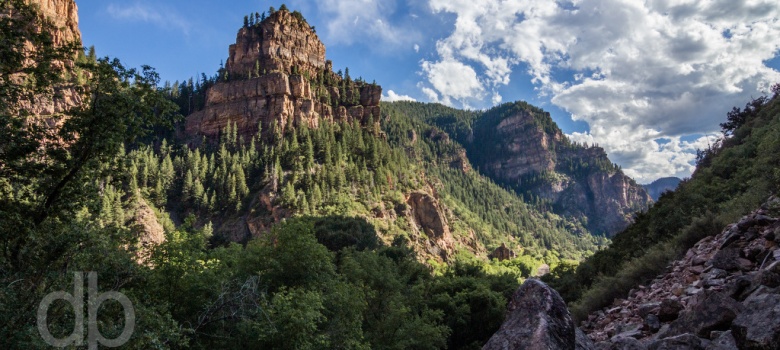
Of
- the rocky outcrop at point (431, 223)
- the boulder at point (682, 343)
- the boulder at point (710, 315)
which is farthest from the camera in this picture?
the rocky outcrop at point (431, 223)

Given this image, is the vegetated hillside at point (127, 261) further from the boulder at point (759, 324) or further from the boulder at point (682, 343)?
the boulder at point (759, 324)

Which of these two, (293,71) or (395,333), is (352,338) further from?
(293,71)

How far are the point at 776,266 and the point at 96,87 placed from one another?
541 inches

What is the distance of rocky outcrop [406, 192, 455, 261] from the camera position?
89.7 m

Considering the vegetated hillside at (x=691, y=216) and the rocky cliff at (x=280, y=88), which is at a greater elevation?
the rocky cliff at (x=280, y=88)

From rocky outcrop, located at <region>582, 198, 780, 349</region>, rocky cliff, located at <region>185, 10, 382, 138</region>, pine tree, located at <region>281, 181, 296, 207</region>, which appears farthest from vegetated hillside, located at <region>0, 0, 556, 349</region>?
rocky cliff, located at <region>185, 10, 382, 138</region>

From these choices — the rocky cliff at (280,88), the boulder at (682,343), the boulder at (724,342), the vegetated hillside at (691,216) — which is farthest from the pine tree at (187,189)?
the boulder at (724,342)

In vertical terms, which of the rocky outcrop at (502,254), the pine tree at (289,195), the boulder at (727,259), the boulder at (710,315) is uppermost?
the pine tree at (289,195)

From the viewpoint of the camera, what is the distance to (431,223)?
94.8 m

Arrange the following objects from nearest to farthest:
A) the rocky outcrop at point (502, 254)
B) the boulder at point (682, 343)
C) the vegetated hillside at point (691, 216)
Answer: the boulder at point (682, 343)
the vegetated hillside at point (691, 216)
the rocky outcrop at point (502, 254)

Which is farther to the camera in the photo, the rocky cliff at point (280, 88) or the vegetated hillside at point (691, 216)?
the rocky cliff at point (280, 88)

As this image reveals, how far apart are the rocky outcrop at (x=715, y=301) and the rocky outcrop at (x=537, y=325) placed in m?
1.29

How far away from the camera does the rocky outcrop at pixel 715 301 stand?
545cm

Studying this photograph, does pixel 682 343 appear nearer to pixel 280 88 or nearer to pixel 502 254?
pixel 502 254
